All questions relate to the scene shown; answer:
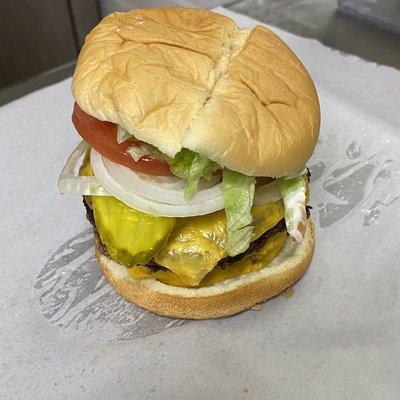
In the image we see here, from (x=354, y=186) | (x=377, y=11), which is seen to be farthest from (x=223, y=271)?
(x=377, y=11)

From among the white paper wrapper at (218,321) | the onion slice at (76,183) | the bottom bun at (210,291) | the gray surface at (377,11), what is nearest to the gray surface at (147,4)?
the gray surface at (377,11)

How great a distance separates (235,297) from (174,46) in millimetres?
642

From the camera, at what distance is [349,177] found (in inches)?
78.3

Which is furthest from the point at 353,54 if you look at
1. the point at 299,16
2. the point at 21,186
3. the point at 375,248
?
the point at 21,186

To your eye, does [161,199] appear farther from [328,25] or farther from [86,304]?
[328,25]

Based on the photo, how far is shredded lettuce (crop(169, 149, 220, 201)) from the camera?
1353 mm

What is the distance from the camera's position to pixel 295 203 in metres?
1.51

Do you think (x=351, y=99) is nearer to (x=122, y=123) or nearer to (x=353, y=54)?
(x=353, y=54)

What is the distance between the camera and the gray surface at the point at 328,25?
271 cm

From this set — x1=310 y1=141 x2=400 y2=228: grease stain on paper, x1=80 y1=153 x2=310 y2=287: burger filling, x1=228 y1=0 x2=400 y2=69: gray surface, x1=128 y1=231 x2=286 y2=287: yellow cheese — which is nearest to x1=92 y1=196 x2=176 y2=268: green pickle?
x1=80 y1=153 x2=310 y2=287: burger filling

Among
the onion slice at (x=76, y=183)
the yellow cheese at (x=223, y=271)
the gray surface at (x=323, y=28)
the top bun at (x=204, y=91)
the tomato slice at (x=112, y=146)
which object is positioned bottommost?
the gray surface at (x=323, y=28)

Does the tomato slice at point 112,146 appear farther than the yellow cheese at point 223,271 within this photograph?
No

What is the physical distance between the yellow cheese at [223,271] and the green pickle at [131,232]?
0.37 ft

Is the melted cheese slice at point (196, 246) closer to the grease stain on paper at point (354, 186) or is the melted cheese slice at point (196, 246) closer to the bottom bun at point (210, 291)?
the bottom bun at point (210, 291)
